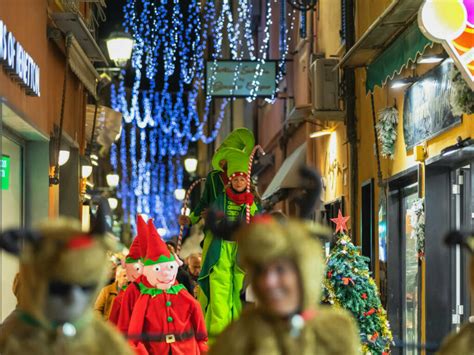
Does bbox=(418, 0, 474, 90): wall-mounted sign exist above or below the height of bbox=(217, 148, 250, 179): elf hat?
above

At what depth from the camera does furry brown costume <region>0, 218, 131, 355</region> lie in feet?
16.1

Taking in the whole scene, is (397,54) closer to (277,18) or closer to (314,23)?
(314,23)

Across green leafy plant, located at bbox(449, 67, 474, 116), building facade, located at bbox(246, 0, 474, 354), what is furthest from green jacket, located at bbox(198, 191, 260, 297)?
green leafy plant, located at bbox(449, 67, 474, 116)

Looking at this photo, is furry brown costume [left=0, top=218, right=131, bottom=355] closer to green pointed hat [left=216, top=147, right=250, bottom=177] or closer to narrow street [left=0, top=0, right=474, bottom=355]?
narrow street [left=0, top=0, right=474, bottom=355]

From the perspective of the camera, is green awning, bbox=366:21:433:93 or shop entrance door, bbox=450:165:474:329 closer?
green awning, bbox=366:21:433:93

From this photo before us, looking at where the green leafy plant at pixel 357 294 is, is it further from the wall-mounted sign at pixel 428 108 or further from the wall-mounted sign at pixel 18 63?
the wall-mounted sign at pixel 18 63

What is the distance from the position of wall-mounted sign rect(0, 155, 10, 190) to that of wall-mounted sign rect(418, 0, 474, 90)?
5226 mm

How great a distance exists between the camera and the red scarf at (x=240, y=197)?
451 inches

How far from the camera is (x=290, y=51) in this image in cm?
2781

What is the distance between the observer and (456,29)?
9.70m

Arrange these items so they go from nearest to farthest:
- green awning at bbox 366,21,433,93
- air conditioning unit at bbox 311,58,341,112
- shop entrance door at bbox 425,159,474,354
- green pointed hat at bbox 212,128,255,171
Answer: green pointed hat at bbox 212,128,255,171
green awning at bbox 366,21,433,93
shop entrance door at bbox 425,159,474,354
air conditioning unit at bbox 311,58,341,112

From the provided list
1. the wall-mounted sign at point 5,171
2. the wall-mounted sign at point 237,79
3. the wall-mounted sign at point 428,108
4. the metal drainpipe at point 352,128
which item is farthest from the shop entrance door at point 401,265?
the wall-mounted sign at point 237,79

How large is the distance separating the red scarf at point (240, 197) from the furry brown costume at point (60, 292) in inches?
250

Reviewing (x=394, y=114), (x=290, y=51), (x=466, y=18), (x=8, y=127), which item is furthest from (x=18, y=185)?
(x=290, y=51)
